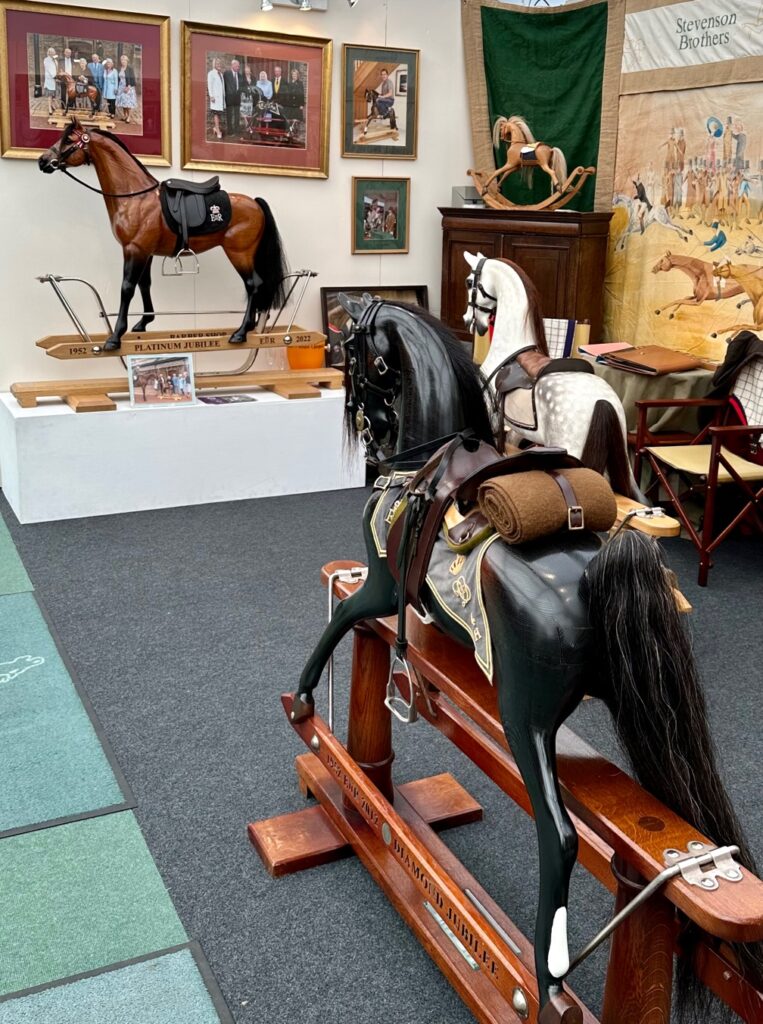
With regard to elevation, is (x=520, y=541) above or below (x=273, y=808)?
above

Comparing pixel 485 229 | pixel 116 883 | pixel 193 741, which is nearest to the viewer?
pixel 116 883

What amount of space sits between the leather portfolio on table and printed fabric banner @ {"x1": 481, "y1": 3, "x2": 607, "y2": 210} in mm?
1541

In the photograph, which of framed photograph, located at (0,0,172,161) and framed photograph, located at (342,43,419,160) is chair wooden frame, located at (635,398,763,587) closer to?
framed photograph, located at (342,43,419,160)

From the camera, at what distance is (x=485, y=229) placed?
21.2 feet

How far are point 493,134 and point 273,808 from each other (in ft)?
17.4

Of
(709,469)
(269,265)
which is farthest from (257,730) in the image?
(269,265)

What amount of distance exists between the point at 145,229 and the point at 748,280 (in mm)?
3395

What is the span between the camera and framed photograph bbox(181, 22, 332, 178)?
597 centimetres

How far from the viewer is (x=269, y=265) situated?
6074 millimetres

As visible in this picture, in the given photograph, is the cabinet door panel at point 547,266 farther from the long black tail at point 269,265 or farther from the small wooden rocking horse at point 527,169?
the long black tail at point 269,265

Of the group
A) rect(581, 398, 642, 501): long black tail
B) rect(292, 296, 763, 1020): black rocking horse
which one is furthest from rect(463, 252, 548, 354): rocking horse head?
rect(292, 296, 763, 1020): black rocking horse

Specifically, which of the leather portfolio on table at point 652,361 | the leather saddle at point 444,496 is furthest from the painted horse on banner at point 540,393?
the leather saddle at point 444,496

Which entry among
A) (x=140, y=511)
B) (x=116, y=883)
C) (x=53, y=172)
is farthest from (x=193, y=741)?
(x=53, y=172)

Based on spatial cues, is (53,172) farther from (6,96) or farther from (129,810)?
(129,810)
